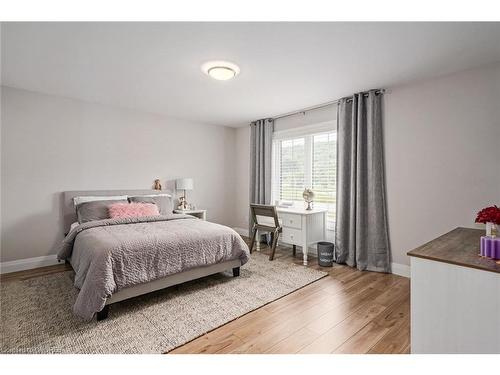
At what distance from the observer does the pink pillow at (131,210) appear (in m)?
3.29

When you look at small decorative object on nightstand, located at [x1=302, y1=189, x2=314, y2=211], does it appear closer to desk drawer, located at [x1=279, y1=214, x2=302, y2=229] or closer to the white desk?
the white desk

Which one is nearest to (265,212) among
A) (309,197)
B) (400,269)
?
(309,197)

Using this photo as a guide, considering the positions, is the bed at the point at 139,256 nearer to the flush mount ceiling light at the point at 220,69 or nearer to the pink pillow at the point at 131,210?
the pink pillow at the point at 131,210

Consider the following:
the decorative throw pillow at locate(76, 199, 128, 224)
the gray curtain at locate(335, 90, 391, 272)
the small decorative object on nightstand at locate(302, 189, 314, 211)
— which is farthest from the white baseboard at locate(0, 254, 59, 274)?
the gray curtain at locate(335, 90, 391, 272)

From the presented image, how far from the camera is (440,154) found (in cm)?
279

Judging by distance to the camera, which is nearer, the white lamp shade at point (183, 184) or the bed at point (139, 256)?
the bed at point (139, 256)

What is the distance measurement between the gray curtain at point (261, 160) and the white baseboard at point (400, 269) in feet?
7.20

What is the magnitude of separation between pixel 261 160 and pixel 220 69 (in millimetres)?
2388

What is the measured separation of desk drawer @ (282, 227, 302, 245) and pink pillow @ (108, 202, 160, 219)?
1.89 m

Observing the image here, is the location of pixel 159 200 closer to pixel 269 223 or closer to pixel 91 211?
pixel 91 211

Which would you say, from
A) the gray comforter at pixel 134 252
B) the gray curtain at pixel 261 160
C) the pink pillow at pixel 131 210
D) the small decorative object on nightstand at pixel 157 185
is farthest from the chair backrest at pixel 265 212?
the small decorative object on nightstand at pixel 157 185

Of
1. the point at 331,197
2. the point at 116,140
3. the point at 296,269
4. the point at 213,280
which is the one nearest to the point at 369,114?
the point at 331,197

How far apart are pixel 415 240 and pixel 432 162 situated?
0.91 metres

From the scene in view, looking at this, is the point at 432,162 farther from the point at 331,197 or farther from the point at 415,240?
the point at 331,197
